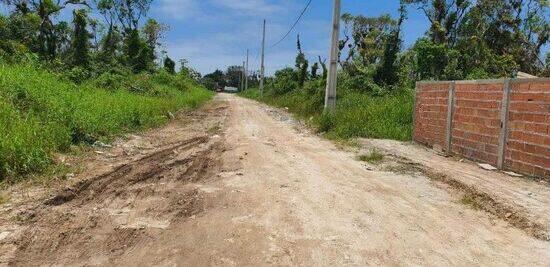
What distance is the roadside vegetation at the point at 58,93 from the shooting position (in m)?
6.58

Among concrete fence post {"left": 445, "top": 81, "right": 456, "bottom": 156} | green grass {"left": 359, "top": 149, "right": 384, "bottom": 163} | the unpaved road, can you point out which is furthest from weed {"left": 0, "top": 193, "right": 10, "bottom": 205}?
concrete fence post {"left": 445, "top": 81, "right": 456, "bottom": 156}

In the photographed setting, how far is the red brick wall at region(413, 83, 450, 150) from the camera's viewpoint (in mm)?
10094

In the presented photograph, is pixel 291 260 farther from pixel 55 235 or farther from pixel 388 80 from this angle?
pixel 388 80

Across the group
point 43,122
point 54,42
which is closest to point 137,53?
point 54,42

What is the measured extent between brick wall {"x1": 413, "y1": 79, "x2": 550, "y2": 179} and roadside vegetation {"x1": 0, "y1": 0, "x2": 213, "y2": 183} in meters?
6.71

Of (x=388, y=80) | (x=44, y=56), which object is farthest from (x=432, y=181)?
(x=44, y=56)

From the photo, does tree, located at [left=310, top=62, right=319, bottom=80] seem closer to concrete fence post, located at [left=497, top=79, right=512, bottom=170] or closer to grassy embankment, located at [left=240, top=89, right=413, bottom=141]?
grassy embankment, located at [left=240, top=89, right=413, bottom=141]

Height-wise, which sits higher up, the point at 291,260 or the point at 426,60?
the point at 426,60

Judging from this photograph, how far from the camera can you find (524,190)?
625cm

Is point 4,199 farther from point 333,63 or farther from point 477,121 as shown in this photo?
point 333,63

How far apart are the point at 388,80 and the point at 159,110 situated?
10647mm

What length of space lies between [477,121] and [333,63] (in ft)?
24.0

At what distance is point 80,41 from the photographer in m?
22.9

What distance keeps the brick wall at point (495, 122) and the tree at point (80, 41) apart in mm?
17073
